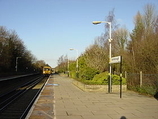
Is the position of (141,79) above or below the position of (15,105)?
above

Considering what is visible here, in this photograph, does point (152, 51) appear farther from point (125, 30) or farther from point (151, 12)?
point (125, 30)

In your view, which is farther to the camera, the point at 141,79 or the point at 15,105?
the point at 141,79

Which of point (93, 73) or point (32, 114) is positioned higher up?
point (93, 73)

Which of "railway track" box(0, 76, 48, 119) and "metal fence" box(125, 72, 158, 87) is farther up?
"metal fence" box(125, 72, 158, 87)

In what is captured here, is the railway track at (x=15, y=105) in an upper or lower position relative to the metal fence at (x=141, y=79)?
lower

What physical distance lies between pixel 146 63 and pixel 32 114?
11.6m

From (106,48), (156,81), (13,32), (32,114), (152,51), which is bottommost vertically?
(32,114)

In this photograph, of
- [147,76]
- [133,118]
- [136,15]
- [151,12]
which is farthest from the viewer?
[136,15]

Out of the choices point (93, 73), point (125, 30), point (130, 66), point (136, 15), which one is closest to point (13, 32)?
point (125, 30)

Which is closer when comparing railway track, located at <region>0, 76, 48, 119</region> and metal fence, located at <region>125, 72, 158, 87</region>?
railway track, located at <region>0, 76, 48, 119</region>

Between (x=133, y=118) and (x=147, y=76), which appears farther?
(x=147, y=76)

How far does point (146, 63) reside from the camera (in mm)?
15836

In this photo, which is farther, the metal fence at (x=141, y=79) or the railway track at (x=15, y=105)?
the metal fence at (x=141, y=79)

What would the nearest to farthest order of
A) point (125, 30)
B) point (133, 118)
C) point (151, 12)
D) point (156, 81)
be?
point (133, 118) < point (156, 81) < point (151, 12) < point (125, 30)
